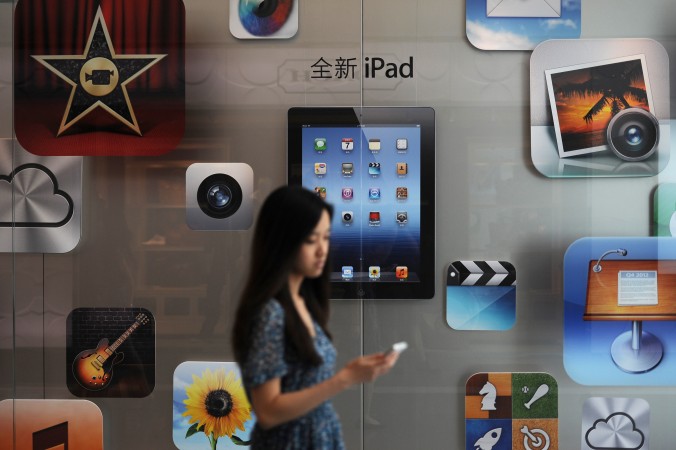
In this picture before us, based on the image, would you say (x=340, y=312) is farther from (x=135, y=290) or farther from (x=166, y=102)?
(x=166, y=102)

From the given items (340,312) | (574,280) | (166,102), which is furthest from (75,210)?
(574,280)

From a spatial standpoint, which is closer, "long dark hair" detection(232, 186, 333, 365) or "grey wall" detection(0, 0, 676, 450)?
"long dark hair" detection(232, 186, 333, 365)

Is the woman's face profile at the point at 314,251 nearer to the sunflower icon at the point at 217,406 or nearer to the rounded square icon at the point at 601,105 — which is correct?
the sunflower icon at the point at 217,406

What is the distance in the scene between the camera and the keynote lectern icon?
3.96 metres

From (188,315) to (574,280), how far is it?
5.94ft

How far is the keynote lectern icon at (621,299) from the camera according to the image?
3.96 m

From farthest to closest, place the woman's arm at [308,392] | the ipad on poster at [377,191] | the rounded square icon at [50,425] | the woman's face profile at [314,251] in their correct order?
the rounded square icon at [50,425]
the ipad on poster at [377,191]
the woman's face profile at [314,251]
the woman's arm at [308,392]

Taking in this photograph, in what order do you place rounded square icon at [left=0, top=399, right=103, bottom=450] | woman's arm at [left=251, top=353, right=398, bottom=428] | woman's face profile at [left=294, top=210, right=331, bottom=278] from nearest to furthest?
woman's arm at [left=251, top=353, right=398, bottom=428]
woman's face profile at [left=294, top=210, right=331, bottom=278]
rounded square icon at [left=0, top=399, right=103, bottom=450]

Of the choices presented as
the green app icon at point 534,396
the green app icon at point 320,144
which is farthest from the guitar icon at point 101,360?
the green app icon at point 534,396

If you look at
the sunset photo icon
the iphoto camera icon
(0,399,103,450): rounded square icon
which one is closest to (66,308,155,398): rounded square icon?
(0,399,103,450): rounded square icon

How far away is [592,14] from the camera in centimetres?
398

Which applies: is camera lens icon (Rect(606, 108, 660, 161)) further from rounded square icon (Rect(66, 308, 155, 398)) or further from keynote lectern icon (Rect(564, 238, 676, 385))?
rounded square icon (Rect(66, 308, 155, 398))

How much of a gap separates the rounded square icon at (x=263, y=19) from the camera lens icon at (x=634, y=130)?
5.08 ft

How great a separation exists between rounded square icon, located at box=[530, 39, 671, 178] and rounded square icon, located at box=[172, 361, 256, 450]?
1812 mm
